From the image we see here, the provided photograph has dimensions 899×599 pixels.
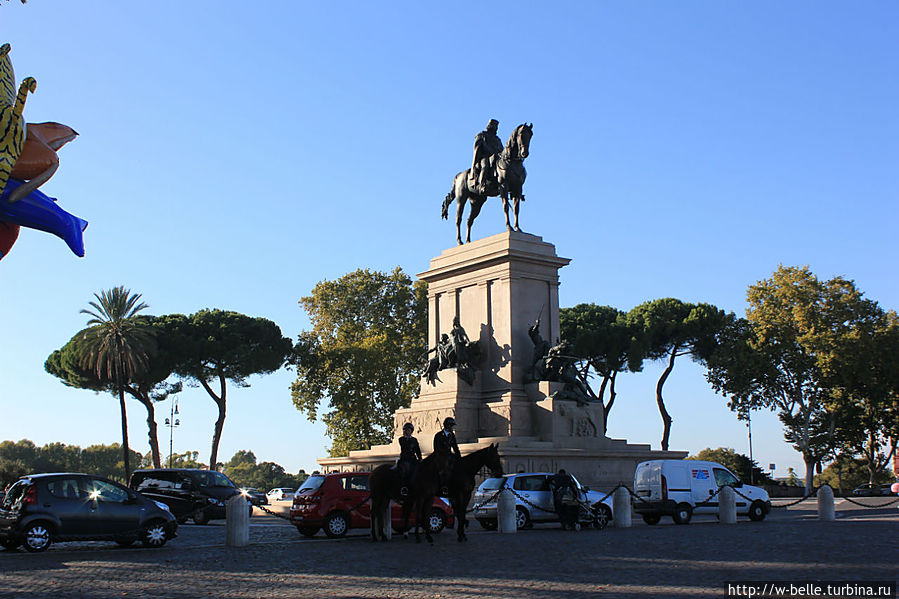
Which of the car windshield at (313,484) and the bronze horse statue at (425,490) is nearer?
the bronze horse statue at (425,490)

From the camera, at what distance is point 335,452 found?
55906 mm

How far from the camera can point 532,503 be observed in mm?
21469

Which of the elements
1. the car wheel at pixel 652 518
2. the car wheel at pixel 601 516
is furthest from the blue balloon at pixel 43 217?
the car wheel at pixel 652 518

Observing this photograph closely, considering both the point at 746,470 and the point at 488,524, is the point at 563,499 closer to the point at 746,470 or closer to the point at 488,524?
the point at 488,524

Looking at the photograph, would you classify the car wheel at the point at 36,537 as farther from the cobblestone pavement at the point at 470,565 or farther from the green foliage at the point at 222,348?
the green foliage at the point at 222,348

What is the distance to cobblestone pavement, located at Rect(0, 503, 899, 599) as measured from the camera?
1085 centimetres

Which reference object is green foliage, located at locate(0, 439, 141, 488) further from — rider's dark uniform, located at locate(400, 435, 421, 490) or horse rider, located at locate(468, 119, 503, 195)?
rider's dark uniform, located at locate(400, 435, 421, 490)

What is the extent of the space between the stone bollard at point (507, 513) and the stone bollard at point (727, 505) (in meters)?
5.61

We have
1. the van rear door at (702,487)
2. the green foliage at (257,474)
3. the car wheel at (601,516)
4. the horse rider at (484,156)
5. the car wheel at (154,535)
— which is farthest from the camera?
the green foliage at (257,474)

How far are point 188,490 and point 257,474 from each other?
106 metres

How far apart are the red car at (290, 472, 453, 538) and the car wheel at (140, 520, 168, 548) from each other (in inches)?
111

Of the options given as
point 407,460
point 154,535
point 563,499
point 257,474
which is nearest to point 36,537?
point 154,535

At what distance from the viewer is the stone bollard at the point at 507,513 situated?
1980 cm

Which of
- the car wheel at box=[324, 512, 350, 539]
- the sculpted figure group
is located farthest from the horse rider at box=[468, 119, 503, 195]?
the car wheel at box=[324, 512, 350, 539]
